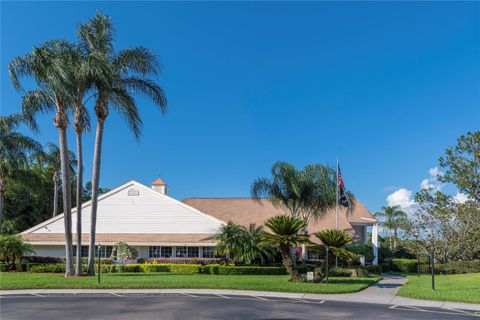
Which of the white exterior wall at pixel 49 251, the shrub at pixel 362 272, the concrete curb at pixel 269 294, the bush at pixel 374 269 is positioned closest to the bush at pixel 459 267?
the bush at pixel 374 269

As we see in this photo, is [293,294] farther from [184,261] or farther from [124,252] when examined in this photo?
[124,252]

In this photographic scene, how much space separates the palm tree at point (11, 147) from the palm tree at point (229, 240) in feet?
57.5

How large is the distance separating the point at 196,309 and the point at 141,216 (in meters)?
22.1

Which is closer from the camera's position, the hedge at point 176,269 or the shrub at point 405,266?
the hedge at point 176,269

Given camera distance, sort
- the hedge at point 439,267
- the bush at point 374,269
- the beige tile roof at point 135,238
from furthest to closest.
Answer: the hedge at point 439,267 → the beige tile roof at point 135,238 → the bush at point 374,269

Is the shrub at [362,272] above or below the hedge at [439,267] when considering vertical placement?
above

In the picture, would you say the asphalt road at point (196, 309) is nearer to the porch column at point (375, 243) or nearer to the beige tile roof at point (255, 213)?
the beige tile roof at point (255, 213)

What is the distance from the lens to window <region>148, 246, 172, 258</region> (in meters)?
34.5

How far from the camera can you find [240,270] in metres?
28.6

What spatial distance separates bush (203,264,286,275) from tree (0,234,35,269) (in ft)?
42.6

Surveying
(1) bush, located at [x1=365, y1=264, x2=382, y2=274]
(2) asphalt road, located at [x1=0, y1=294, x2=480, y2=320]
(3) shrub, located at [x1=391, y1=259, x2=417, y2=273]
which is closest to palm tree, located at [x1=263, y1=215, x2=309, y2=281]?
(2) asphalt road, located at [x1=0, y1=294, x2=480, y2=320]

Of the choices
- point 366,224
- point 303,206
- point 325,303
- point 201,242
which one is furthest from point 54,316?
point 366,224

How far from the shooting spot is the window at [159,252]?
34469 mm

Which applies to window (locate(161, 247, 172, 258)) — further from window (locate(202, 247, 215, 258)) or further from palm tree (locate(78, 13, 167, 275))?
palm tree (locate(78, 13, 167, 275))
